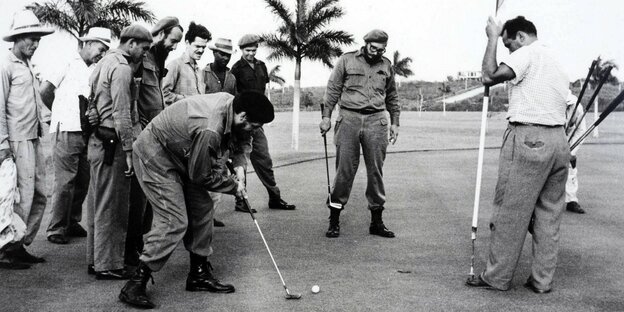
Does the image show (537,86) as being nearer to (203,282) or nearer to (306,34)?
(203,282)

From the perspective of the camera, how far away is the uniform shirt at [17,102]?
6684mm

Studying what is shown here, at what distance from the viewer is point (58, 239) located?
7531 mm

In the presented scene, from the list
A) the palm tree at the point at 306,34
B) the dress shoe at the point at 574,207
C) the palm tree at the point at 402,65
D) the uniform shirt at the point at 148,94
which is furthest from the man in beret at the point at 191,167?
the palm tree at the point at 402,65

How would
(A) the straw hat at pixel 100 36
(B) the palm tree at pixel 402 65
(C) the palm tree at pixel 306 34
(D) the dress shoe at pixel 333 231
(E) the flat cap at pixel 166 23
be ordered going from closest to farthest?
(E) the flat cap at pixel 166 23, (A) the straw hat at pixel 100 36, (D) the dress shoe at pixel 333 231, (C) the palm tree at pixel 306 34, (B) the palm tree at pixel 402 65

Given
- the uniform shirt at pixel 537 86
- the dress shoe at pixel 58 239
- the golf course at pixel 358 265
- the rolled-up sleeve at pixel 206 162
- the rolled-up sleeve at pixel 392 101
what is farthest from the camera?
the rolled-up sleeve at pixel 392 101

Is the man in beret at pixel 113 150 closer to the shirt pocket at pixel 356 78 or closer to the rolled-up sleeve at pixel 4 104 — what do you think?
the rolled-up sleeve at pixel 4 104

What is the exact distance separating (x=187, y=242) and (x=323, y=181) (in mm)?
7066

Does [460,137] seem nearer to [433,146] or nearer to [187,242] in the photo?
[433,146]

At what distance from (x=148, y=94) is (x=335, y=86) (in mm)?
2461

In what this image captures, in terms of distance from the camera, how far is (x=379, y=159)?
816 cm

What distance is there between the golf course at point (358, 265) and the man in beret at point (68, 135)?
257 mm

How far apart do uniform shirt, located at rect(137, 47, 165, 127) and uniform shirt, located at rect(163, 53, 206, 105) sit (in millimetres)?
1315

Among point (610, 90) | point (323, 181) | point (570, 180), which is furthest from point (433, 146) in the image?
point (610, 90)

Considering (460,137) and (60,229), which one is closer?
(60,229)
